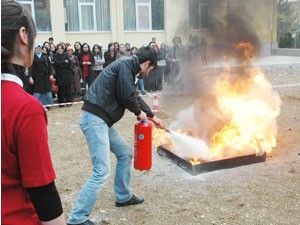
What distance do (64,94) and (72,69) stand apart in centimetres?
79

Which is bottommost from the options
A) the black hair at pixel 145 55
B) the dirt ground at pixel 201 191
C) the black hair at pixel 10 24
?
the dirt ground at pixel 201 191

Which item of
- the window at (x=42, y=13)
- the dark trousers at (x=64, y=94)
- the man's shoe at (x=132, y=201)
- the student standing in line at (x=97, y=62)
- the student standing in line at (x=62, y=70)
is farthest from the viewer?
the window at (x=42, y=13)

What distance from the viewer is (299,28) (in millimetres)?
24938

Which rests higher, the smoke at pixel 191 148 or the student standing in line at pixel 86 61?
the student standing in line at pixel 86 61

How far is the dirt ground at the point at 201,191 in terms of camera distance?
169 inches

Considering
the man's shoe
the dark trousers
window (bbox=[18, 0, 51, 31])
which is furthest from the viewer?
window (bbox=[18, 0, 51, 31])

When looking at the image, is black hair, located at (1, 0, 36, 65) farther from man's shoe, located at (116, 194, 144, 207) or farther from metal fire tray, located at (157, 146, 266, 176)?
metal fire tray, located at (157, 146, 266, 176)

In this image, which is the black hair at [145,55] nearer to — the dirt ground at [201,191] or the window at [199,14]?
the dirt ground at [201,191]

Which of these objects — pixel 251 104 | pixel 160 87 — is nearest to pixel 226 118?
pixel 251 104

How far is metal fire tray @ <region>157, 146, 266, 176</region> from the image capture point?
5.48m

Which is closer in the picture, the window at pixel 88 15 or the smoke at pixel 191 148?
the smoke at pixel 191 148

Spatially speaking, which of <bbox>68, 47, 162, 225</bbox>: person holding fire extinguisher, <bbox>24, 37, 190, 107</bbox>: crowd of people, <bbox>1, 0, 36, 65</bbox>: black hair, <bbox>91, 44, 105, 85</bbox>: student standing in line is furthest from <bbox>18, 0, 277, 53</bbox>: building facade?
<bbox>1, 0, 36, 65</bbox>: black hair

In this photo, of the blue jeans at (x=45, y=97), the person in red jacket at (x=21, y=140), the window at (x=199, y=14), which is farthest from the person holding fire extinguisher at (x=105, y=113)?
the blue jeans at (x=45, y=97)

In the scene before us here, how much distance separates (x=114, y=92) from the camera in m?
4.05
